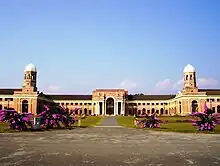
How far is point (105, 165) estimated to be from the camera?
1056 cm

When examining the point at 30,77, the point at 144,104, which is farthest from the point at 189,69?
the point at 30,77

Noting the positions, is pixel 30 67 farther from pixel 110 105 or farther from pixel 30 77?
pixel 110 105

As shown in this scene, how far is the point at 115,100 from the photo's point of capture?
14112 centimetres

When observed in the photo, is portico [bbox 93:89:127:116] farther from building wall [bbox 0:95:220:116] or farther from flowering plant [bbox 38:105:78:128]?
flowering plant [bbox 38:105:78:128]

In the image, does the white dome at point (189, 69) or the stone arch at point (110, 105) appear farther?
the stone arch at point (110, 105)

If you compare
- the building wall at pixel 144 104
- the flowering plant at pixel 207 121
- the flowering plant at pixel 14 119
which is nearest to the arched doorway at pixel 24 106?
the building wall at pixel 144 104

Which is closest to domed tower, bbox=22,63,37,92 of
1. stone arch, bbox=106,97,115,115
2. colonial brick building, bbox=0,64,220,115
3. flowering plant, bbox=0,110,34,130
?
colonial brick building, bbox=0,64,220,115

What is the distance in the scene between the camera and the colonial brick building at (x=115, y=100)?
385ft

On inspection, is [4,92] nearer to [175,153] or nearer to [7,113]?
[7,113]

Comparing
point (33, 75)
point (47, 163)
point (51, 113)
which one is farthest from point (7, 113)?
point (33, 75)

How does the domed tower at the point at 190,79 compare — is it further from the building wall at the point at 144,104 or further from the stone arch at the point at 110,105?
the stone arch at the point at 110,105

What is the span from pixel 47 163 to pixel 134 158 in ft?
12.0

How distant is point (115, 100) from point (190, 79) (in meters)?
39.2

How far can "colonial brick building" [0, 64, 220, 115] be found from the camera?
11725 cm
